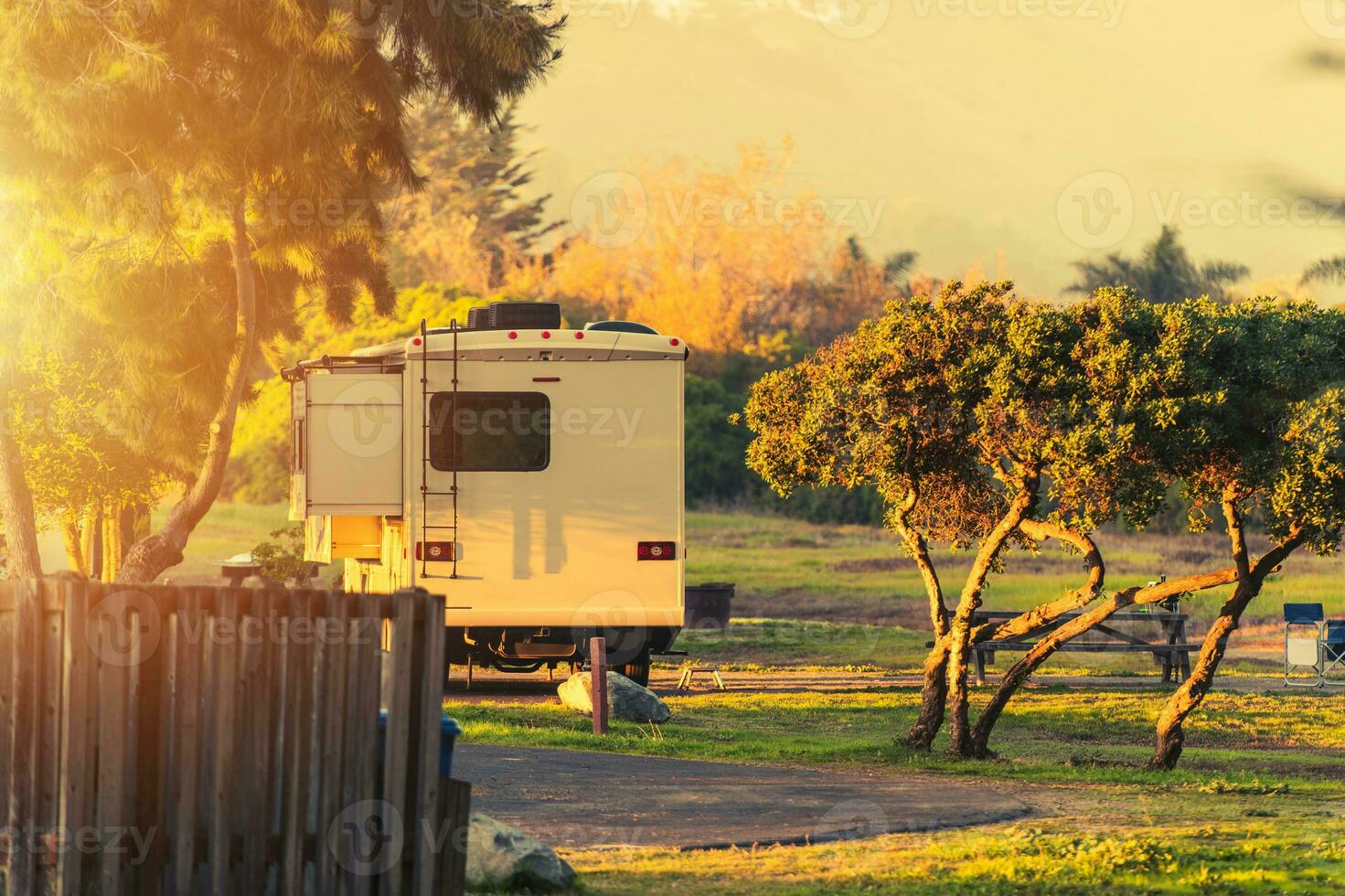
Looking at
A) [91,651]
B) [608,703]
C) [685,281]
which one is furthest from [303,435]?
[685,281]

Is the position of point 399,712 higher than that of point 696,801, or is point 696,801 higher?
point 399,712

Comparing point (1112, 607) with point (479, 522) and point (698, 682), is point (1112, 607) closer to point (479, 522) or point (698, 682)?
point (479, 522)

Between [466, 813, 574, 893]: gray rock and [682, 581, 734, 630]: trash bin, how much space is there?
13850 millimetres

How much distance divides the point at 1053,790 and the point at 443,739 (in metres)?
5.81

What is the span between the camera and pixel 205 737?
697 centimetres

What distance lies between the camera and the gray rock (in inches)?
313

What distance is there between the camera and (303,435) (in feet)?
53.0

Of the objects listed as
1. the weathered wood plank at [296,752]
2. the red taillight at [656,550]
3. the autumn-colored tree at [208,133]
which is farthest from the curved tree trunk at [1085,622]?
the autumn-colored tree at [208,133]

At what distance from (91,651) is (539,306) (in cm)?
957

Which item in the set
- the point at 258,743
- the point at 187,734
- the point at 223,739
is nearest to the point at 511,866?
the point at 258,743

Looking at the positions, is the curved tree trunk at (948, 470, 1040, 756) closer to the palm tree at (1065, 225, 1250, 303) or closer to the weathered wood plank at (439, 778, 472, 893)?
the weathered wood plank at (439, 778, 472, 893)

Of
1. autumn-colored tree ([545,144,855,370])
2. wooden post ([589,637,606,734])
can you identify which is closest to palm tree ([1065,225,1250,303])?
autumn-colored tree ([545,144,855,370])

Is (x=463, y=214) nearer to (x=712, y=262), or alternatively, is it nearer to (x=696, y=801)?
(x=712, y=262)

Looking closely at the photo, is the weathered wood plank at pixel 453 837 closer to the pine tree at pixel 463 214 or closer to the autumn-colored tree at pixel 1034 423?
the autumn-colored tree at pixel 1034 423
